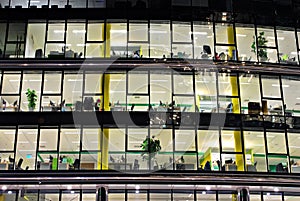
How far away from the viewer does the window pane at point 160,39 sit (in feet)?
91.2

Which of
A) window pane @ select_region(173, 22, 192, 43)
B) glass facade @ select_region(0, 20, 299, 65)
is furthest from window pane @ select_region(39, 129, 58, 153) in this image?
window pane @ select_region(173, 22, 192, 43)

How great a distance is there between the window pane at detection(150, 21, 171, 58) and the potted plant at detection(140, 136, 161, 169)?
4901 mm

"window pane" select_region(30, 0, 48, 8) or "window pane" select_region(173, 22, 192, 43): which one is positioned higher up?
"window pane" select_region(30, 0, 48, 8)

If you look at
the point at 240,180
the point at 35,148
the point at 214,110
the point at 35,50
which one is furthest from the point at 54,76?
the point at 240,180

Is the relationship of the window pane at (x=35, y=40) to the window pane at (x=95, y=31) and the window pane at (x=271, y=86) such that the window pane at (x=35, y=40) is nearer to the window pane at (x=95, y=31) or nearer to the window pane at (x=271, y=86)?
the window pane at (x=95, y=31)

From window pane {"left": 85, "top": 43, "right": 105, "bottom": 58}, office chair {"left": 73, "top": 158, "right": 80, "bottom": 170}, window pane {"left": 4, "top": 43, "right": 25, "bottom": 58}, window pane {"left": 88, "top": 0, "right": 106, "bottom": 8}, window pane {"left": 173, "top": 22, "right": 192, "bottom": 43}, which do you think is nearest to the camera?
office chair {"left": 73, "top": 158, "right": 80, "bottom": 170}

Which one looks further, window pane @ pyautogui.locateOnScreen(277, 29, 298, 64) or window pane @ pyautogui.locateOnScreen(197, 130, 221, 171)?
window pane @ pyautogui.locateOnScreen(277, 29, 298, 64)

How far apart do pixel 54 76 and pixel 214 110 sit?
28.1 feet

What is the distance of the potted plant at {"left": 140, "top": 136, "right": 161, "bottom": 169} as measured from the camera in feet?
81.7

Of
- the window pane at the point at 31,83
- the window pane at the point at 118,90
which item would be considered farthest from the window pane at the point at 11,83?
the window pane at the point at 118,90

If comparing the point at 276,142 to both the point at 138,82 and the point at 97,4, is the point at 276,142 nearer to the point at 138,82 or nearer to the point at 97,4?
the point at 138,82

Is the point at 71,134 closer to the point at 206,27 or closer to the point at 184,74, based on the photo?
the point at 184,74

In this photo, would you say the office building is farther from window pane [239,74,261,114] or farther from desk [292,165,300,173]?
desk [292,165,300,173]

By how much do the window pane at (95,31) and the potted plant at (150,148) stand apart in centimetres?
655
